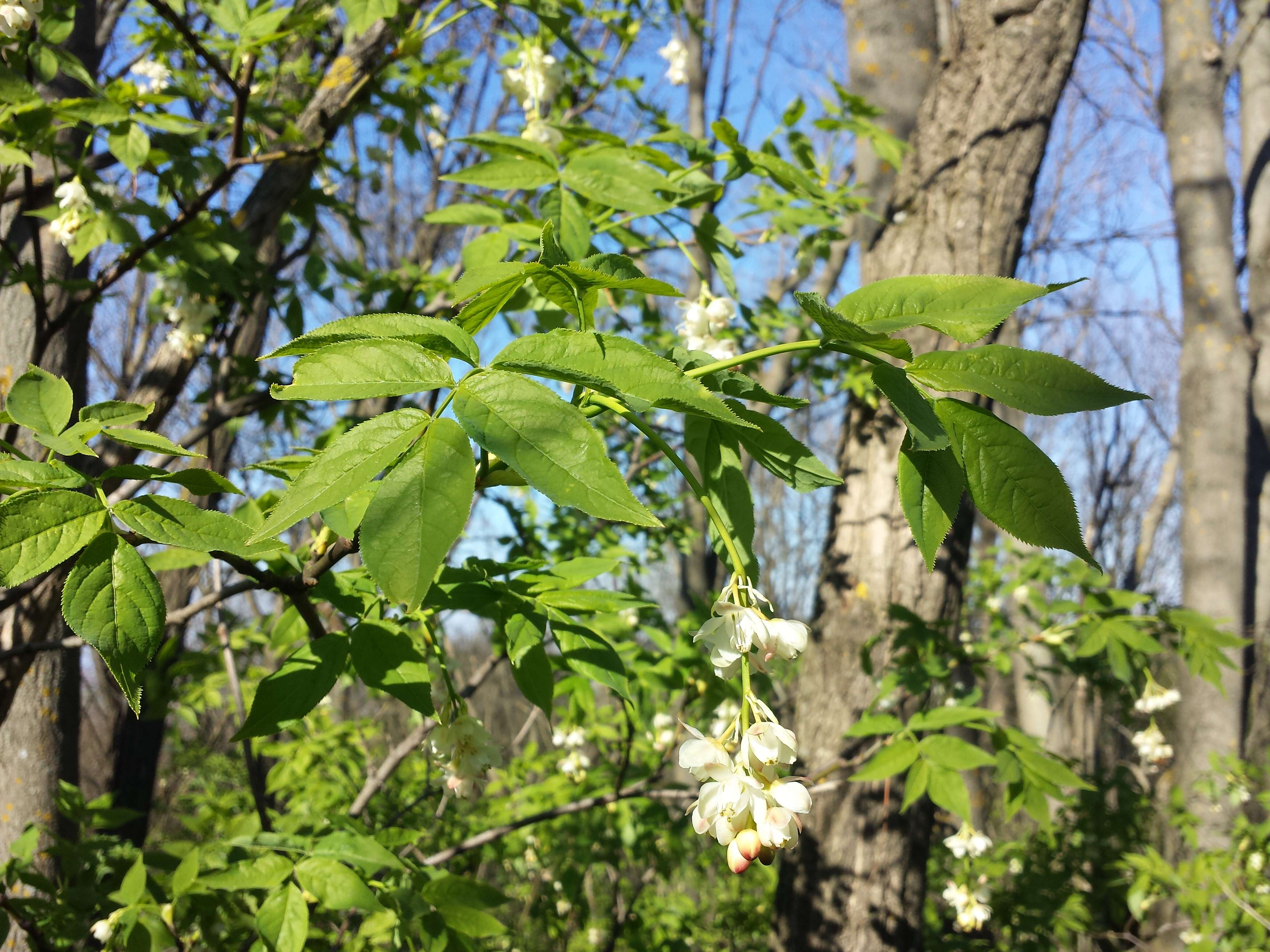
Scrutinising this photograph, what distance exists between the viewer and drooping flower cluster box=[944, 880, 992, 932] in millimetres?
2914

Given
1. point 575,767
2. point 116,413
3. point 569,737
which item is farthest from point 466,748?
point 575,767

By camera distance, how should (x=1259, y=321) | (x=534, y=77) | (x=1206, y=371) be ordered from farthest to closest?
1. (x=1259, y=321)
2. (x=1206, y=371)
3. (x=534, y=77)

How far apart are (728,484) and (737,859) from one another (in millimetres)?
391

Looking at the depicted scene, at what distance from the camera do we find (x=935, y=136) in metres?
2.62

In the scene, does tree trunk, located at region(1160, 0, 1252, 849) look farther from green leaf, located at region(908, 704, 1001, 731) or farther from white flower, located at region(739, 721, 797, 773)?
white flower, located at region(739, 721, 797, 773)

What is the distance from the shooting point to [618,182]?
1.32 meters

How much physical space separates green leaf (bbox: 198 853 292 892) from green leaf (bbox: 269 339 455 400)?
0.98 metres

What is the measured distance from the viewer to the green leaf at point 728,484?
91cm

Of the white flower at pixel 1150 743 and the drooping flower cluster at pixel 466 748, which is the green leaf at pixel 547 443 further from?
the white flower at pixel 1150 743

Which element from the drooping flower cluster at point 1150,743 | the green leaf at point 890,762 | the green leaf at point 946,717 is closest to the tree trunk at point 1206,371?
the drooping flower cluster at point 1150,743

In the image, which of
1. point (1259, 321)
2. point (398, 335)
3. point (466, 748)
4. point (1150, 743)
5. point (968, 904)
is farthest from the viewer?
point (1259, 321)

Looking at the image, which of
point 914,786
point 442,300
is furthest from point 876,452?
point 442,300

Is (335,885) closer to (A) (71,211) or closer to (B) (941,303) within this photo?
Answer: (B) (941,303)

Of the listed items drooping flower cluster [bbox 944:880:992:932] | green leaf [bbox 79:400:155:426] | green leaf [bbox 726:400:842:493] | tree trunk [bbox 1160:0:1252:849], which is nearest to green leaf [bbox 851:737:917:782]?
green leaf [bbox 726:400:842:493]
